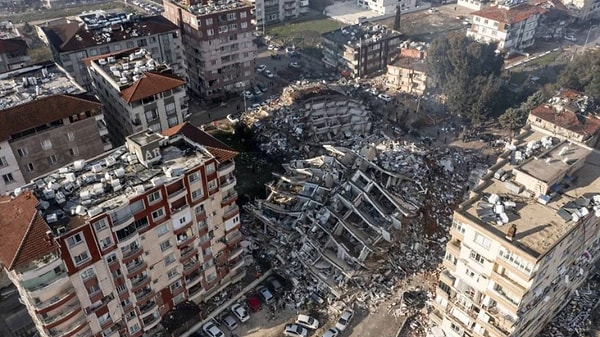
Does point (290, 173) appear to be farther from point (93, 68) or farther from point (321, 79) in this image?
point (321, 79)

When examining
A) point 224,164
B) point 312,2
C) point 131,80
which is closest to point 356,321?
point 224,164

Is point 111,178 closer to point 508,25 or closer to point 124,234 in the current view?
point 124,234

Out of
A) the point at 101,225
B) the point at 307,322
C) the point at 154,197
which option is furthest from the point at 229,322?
the point at 101,225

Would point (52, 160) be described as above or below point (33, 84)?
below

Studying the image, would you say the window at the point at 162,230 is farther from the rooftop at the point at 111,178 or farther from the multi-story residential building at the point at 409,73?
the multi-story residential building at the point at 409,73

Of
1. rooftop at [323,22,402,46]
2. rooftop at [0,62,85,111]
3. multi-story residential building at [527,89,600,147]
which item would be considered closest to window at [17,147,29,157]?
rooftop at [0,62,85,111]

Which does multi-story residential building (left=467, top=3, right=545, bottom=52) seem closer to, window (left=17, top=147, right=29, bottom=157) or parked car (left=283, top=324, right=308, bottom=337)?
parked car (left=283, top=324, right=308, bottom=337)

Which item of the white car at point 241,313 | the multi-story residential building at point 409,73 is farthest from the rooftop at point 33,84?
the multi-story residential building at point 409,73
